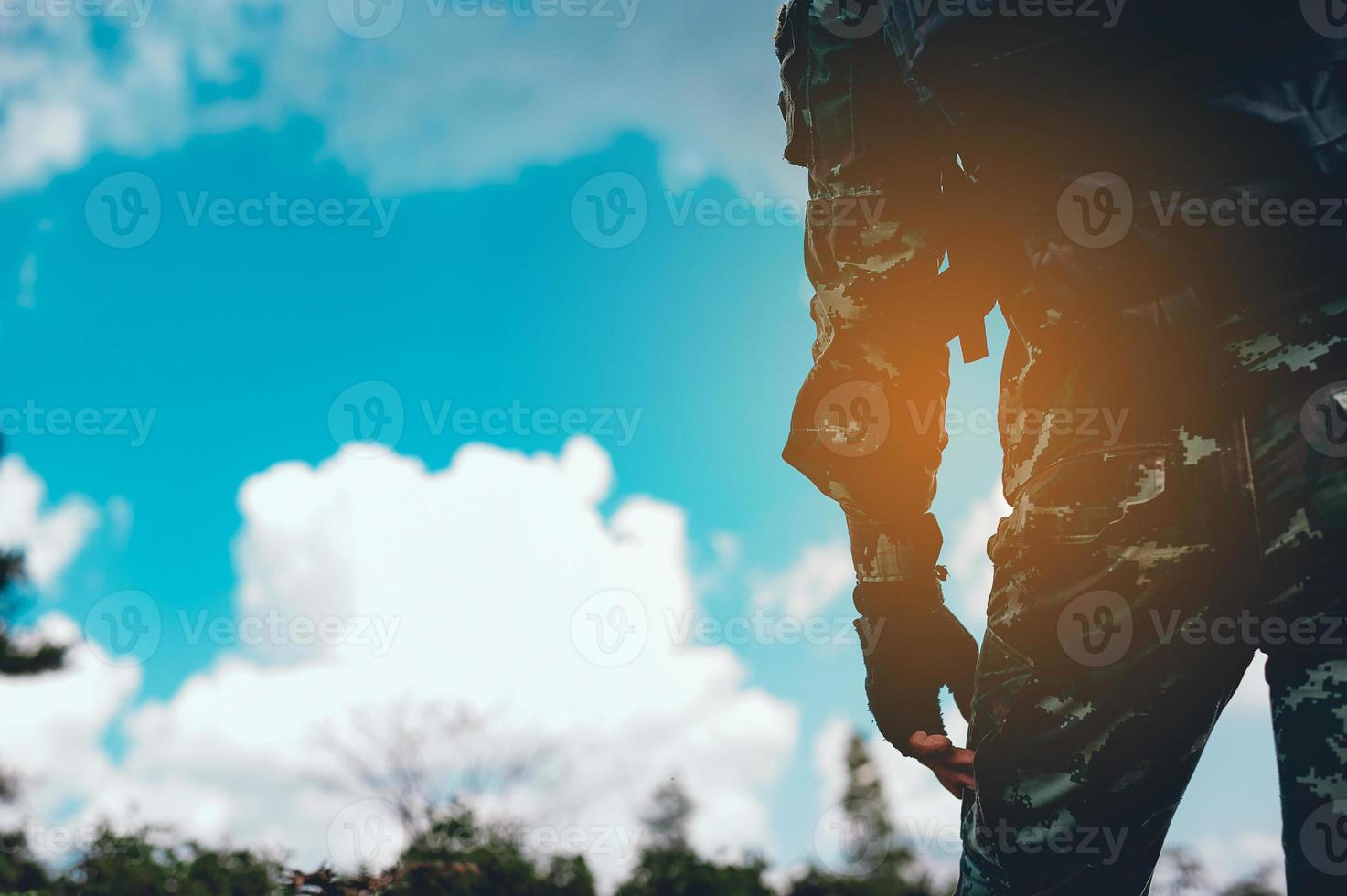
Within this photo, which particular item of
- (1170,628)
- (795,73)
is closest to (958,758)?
(1170,628)

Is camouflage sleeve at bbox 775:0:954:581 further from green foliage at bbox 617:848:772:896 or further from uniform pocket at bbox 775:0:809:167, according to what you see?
green foliage at bbox 617:848:772:896

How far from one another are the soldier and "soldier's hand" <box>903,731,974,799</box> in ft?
0.65

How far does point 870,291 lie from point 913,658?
2.68ft

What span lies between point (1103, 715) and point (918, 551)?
2.24 feet

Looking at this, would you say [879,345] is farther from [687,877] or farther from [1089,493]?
[687,877]

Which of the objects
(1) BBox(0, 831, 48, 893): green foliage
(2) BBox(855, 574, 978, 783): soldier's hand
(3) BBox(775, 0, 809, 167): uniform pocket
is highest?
(3) BBox(775, 0, 809, 167): uniform pocket

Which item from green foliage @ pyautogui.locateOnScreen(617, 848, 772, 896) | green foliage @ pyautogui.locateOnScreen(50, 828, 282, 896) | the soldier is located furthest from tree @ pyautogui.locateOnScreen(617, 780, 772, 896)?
the soldier

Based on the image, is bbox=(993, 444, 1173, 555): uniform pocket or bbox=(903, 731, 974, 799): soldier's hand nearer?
bbox=(993, 444, 1173, 555): uniform pocket

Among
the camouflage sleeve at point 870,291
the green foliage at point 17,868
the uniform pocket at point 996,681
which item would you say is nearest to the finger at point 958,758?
the uniform pocket at point 996,681

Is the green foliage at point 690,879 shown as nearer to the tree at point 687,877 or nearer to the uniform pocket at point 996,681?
the tree at point 687,877

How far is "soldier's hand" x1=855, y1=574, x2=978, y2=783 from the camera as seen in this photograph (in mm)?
1910

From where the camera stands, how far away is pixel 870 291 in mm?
1813

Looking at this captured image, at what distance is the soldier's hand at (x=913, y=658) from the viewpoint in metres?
1.91

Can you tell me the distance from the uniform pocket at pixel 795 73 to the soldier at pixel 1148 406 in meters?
0.41
